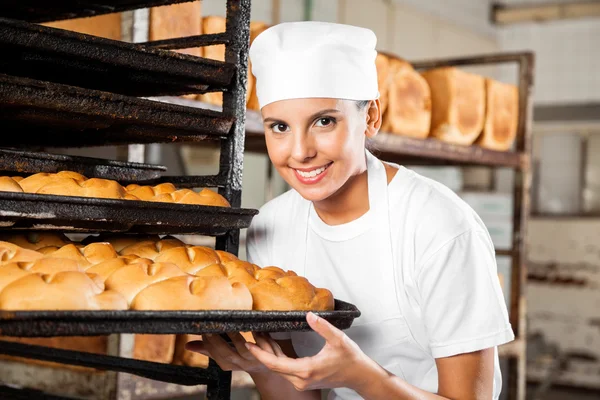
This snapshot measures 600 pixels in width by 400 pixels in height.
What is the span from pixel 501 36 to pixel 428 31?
5.19 feet

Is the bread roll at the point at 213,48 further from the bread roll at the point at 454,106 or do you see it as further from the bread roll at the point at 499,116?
the bread roll at the point at 499,116

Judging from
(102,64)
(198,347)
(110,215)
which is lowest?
(198,347)

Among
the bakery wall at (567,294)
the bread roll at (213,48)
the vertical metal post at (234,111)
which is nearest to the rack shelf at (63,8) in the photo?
the vertical metal post at (234,111)

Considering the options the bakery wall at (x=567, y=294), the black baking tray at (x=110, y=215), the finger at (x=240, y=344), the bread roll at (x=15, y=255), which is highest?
the black baking tray at (x=110, y=215)

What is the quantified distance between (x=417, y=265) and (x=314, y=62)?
44cm

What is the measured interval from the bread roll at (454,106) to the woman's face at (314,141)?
215cm

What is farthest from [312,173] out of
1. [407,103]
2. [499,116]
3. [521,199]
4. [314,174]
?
[521,199]

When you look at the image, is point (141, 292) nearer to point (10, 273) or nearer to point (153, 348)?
point (10, 273)

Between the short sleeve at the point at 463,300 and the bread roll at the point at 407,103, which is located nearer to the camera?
the short sleeve at the point at 463,300

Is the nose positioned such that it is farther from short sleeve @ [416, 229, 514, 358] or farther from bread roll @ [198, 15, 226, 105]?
bread roll @ [198, 15, 226, 105]

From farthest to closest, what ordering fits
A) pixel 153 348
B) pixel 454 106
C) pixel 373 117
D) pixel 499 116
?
pixel 499 116
pixel 454 106
pixel 153 348
pixel 373 117

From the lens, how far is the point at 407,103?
3.44 metres

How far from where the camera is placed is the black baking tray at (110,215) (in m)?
1.19

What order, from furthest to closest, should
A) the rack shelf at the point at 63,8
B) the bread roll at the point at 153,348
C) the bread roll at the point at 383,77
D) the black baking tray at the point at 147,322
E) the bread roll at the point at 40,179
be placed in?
the bread roll at the point at 383,77 → the bread roll at the point at 153,348 → the rack shelf at the point at 63,8 → the bread roll at the point at 40,179 → the black baking tray at the point at 147,322
